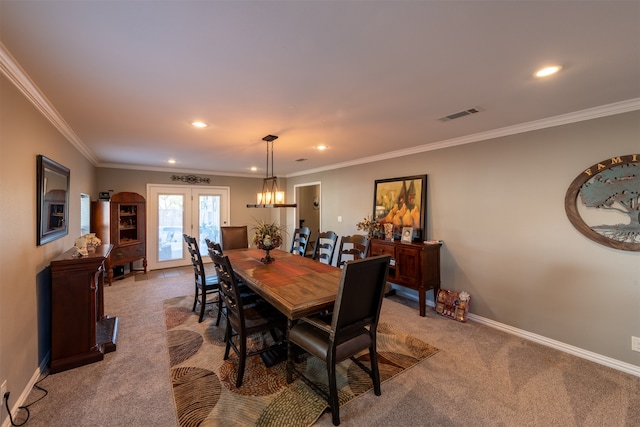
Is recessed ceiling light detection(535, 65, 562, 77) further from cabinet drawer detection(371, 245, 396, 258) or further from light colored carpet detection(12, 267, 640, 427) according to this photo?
cabinet drawer detection(371, 245, 396, 258)

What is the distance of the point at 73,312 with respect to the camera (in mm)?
2357

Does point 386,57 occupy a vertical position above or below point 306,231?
above

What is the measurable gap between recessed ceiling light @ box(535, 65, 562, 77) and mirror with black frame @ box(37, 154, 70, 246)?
12.8 feet

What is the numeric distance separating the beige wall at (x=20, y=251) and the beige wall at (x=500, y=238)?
1 cm

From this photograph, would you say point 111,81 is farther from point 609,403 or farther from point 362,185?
point 609,403

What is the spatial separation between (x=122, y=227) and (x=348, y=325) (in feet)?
17.6

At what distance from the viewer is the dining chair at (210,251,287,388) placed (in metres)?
2.11

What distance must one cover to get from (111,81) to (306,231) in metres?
2.91

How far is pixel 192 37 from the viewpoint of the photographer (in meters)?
1.44

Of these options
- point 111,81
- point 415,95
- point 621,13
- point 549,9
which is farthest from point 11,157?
point 621,13

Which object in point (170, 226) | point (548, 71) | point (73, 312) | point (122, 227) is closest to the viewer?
point (548, 71)

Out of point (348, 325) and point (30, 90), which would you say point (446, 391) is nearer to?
point (348, 325)

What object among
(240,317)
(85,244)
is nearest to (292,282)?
(240,317)

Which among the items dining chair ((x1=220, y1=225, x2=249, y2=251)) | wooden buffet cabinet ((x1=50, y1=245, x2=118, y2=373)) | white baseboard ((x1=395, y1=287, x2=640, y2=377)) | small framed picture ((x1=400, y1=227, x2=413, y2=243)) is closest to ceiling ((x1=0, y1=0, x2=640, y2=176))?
wooden buffet cabinet ((x1=50, y1=245, x2=118, y2=373))
